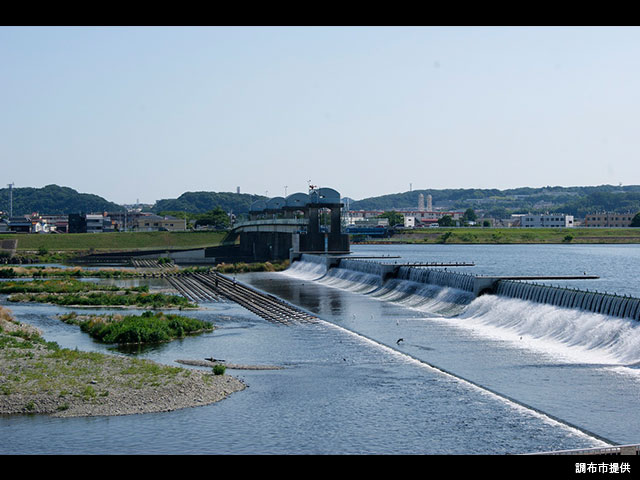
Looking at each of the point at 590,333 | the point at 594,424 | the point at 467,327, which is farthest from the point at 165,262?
the point at 594,424

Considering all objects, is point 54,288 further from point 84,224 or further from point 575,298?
point 84,224

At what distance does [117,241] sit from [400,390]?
124276 mm

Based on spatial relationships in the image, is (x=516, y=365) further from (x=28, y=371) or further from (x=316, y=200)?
(x=316, y=200)

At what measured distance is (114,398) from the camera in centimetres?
2425

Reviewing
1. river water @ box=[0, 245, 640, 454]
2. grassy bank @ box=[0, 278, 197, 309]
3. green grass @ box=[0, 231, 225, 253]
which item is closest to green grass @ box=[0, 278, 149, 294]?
grassy bank @ box=[0, 278, 197, 309]

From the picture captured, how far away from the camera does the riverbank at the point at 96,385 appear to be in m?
23.5

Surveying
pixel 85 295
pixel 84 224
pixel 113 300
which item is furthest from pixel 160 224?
pixel 113 300

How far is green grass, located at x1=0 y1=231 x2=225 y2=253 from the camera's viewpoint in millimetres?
139000

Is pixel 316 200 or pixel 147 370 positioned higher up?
pixel 316 200

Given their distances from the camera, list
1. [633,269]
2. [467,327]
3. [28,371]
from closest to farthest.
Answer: [28,371], [467,327], [633,269]

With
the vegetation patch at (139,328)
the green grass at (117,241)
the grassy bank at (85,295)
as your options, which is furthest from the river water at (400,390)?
the green grass at (117,241)

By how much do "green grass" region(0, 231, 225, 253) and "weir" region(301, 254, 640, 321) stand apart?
73.3 meters

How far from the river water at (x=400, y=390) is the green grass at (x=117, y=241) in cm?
9386

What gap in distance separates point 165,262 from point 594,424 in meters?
96.5
